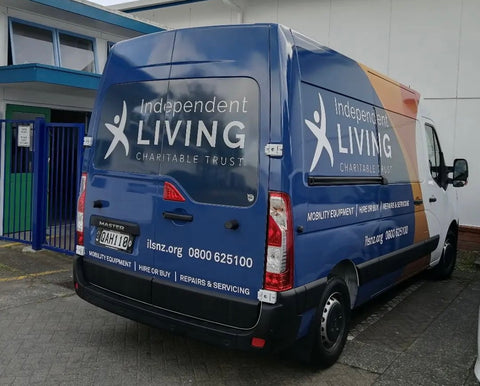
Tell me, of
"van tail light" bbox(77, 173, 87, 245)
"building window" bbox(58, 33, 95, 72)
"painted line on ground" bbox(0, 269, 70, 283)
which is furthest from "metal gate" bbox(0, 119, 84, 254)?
"van tail light" bbox(77, 173, 87, 245)

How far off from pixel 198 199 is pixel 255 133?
62cm

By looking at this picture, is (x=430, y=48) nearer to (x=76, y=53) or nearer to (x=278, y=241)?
(x=76, y=53)

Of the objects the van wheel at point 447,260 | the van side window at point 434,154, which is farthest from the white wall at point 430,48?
the van side window at point 434,154

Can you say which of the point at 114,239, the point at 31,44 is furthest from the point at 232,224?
the point at 31,44

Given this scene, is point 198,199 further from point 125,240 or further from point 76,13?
point 76,13

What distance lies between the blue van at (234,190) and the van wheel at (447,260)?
268 centimetres

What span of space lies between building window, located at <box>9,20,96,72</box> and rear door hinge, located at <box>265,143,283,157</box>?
6862mm

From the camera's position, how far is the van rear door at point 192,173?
3273mm

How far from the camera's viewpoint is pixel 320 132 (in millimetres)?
3594

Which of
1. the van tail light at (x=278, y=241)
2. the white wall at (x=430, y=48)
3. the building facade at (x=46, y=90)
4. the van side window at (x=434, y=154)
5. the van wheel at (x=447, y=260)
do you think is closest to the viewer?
the van tail light at (x=278, y=241)

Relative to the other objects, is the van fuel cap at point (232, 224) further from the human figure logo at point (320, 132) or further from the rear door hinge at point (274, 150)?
the human figure logo at point (320, 132)

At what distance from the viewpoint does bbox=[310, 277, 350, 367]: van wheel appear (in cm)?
369

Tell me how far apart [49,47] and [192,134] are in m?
6.73

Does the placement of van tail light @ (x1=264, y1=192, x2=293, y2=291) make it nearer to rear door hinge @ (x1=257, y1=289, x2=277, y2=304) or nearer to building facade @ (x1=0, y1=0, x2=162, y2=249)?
rear door hinge @ (x1=257, y1=289, x2=277, y2=304)
